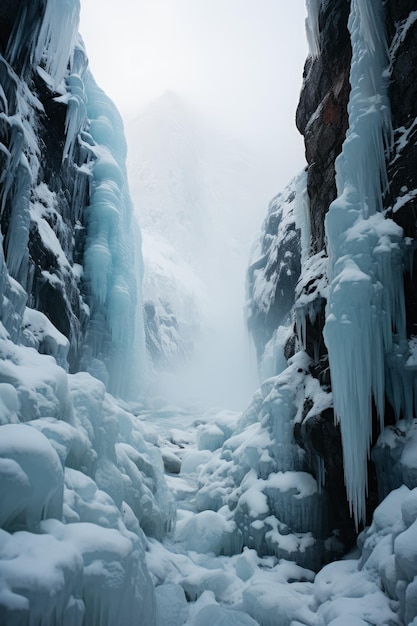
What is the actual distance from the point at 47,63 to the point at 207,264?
188 feet

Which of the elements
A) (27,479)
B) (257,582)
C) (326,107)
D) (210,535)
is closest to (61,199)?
(326,107)

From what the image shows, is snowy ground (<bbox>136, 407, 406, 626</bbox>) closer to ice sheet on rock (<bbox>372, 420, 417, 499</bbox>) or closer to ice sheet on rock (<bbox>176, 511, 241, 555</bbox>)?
ice sheet on rock (<bbox>176, 511, 241, 555</bbox>)

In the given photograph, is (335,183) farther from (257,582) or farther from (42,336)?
(257,582)

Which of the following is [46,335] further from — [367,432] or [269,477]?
[367,432]

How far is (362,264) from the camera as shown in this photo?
6.68 metres

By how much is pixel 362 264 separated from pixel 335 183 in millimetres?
3266

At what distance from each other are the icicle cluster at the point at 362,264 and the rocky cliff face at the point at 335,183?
0.54 ft

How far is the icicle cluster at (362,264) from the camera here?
20.4 ft

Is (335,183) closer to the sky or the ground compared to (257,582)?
closer to the sky

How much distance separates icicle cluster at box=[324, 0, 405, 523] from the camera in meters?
6.21

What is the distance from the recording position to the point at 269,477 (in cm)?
824

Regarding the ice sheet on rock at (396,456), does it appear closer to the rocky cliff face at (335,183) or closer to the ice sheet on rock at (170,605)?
the rocky cliff face at (335,183)

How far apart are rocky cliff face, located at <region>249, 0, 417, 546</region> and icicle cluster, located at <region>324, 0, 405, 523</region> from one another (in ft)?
0.54

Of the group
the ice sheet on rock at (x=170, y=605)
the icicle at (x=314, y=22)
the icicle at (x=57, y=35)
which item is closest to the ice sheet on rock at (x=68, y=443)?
the ice sheet on rock at (x=170, y=605)
